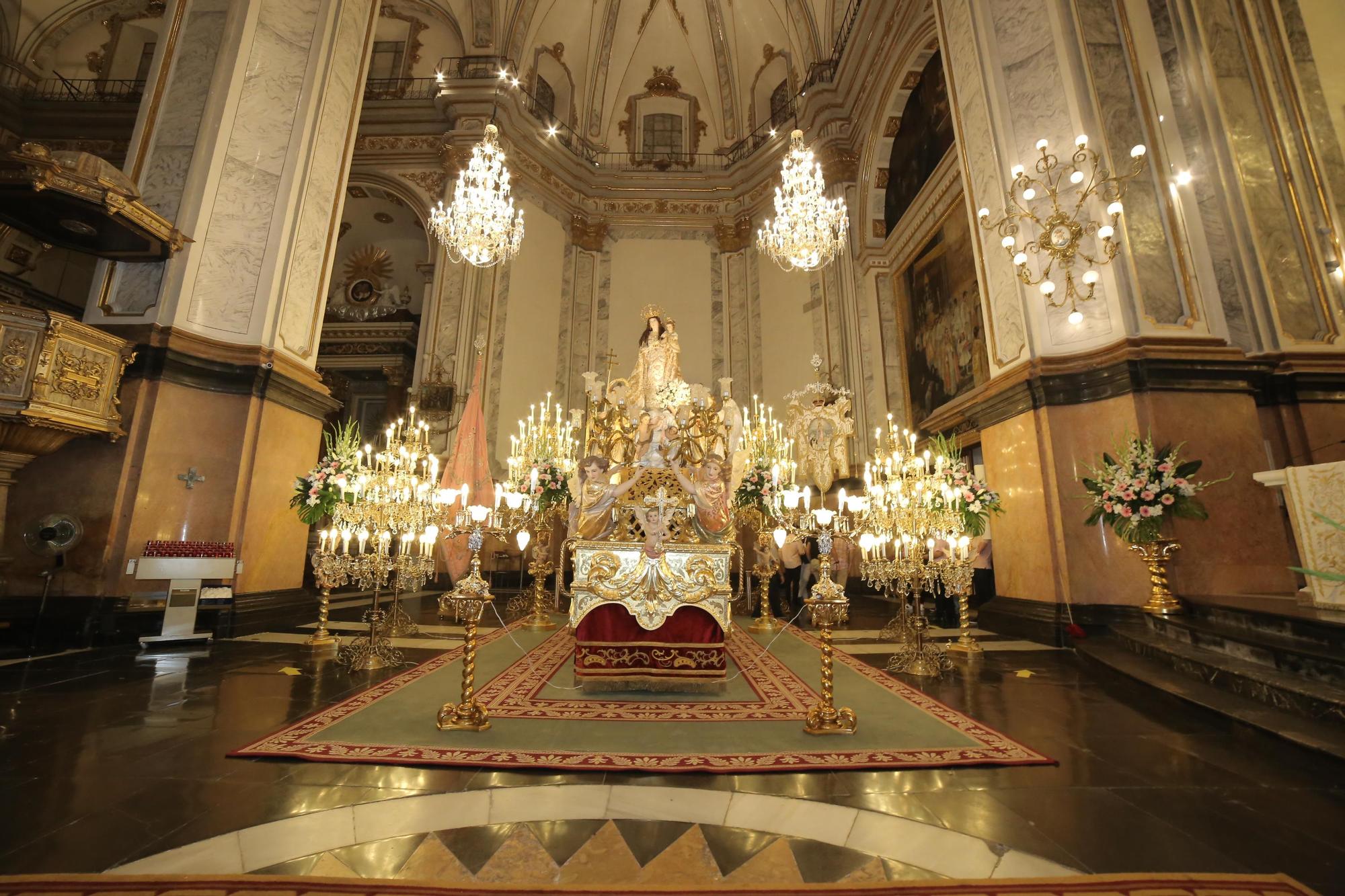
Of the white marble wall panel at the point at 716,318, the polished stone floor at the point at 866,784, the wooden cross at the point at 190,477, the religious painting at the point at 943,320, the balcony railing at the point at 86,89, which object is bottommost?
the polished stone floor at the point at 866,784

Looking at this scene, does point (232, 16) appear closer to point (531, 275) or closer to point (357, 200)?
point (531, 275)

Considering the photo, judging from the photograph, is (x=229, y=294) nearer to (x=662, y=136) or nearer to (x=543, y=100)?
(x=543, y=100)

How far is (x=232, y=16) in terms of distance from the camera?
7262 millimetres

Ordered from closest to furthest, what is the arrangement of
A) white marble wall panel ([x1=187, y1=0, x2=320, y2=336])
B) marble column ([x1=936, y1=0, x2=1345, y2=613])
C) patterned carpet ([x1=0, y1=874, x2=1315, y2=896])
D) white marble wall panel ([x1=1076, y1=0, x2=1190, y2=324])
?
patterned carpet ([x1=0, y1=874, x2=1315, y2=896]) → marble column ([x1=936, y1=0, x2=1345, y2=613]) → white marble wall panel ([x1=1076, y1=0, x2=1190, y2=324]) → white marble wall panel ([x1=187, y1=0, x2=320, y2=336])

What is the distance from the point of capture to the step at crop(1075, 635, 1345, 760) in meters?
2.96

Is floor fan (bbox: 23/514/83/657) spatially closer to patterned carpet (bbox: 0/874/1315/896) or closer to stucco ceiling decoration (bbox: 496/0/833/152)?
patterned carpet (bbox: 0/874/1315/896)

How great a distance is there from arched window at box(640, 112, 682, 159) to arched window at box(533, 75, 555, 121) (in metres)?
2.93

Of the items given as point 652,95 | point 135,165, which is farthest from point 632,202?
point 135,165

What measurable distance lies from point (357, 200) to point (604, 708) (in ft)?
55.6

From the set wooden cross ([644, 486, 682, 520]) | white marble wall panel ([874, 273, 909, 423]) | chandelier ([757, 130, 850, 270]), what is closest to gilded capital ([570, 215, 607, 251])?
white marble wall panel ([874, 273, 909, 423])

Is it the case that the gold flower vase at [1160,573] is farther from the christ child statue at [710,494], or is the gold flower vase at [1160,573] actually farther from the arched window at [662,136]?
the arched window at [662,136]

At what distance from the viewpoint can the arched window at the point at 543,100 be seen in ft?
51.0

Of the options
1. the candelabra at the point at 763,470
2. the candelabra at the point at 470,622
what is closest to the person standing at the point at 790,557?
the candelabra at the point at 763,470

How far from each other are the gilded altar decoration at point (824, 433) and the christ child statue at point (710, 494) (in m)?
7.34
